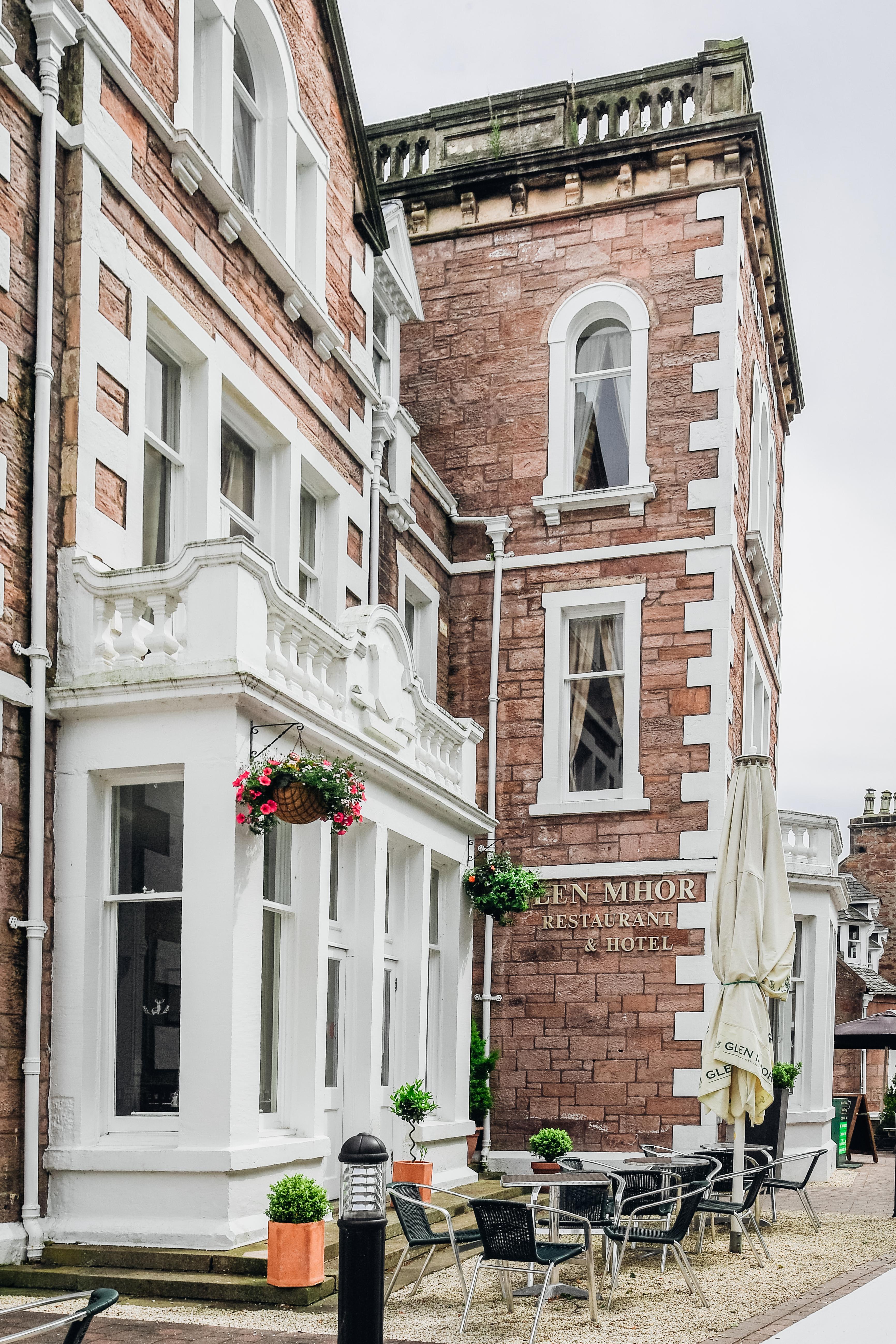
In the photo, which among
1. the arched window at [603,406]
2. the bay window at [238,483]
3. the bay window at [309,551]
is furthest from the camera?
the arched window at [603,406]

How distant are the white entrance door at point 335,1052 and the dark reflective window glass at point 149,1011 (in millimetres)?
2152

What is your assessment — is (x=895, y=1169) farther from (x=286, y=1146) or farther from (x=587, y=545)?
(x=286, y=1146)

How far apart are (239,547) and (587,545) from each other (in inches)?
335

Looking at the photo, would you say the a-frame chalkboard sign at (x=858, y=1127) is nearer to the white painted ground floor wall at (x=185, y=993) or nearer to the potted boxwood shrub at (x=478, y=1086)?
the potted boxwood shrub at (x=478, y=1086)

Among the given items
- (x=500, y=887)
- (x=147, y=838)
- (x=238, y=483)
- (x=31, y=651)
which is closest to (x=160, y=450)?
(x=238, y=483)

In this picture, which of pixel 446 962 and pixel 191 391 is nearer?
pixel 191 391

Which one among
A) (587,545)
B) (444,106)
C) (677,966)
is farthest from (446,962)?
(444,106)

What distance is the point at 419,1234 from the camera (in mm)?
9242

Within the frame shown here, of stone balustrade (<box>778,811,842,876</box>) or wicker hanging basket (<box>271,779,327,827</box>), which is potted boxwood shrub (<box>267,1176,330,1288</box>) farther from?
stone balustrade (<box>778,811,842,876</box>)

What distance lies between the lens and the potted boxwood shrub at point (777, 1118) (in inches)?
608

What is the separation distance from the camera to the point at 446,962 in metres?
13.9

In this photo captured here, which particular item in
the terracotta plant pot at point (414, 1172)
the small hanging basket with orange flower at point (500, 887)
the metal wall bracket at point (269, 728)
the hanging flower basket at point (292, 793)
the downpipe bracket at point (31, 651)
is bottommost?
the terracotta plant pot at point (414, 1172)

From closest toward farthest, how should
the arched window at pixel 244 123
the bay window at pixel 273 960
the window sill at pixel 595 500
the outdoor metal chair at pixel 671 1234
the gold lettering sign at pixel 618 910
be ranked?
the outdoor metal chair at pixel 671 1234
the bay window at pixel 273 960
the arched window at pixel 244 123
the gold lettering sign at pixel 618 910
the window sill at pixel 595 500

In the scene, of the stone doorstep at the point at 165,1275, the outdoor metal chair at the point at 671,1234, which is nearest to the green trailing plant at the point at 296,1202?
the stone doorstep at the point at 165,1275
